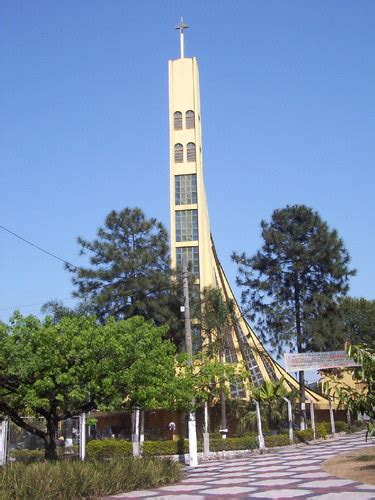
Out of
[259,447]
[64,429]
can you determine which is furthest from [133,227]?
[259,447]

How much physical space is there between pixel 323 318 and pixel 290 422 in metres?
9.14

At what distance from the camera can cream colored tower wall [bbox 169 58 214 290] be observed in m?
45.9

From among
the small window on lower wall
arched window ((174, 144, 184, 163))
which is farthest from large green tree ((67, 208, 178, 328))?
arched window ((174, 144, 184, 163))

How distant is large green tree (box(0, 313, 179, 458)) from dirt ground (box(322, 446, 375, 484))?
5622 mm

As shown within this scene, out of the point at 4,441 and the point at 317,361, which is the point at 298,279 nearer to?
the point at 317,361

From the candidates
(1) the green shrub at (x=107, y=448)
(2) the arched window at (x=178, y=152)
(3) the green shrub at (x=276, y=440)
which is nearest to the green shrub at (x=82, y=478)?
(1) the green shrub at (x=107, y=448)

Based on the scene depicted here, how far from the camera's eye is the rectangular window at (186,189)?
1829 inches

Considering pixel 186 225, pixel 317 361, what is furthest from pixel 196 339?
pixel 186 225

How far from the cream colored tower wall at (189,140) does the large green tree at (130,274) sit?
9050 millimetres

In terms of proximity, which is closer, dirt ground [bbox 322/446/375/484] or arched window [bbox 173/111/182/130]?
dirt ground [bbox 322/446/375/484]

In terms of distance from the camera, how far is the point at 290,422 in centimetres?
3303

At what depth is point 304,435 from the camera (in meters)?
34.3

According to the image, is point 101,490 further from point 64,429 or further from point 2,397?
point 64,429

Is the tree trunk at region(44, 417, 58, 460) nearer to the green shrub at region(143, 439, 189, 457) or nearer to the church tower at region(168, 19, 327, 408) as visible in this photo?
the green shrub at region(143, 439, 189, 457)
